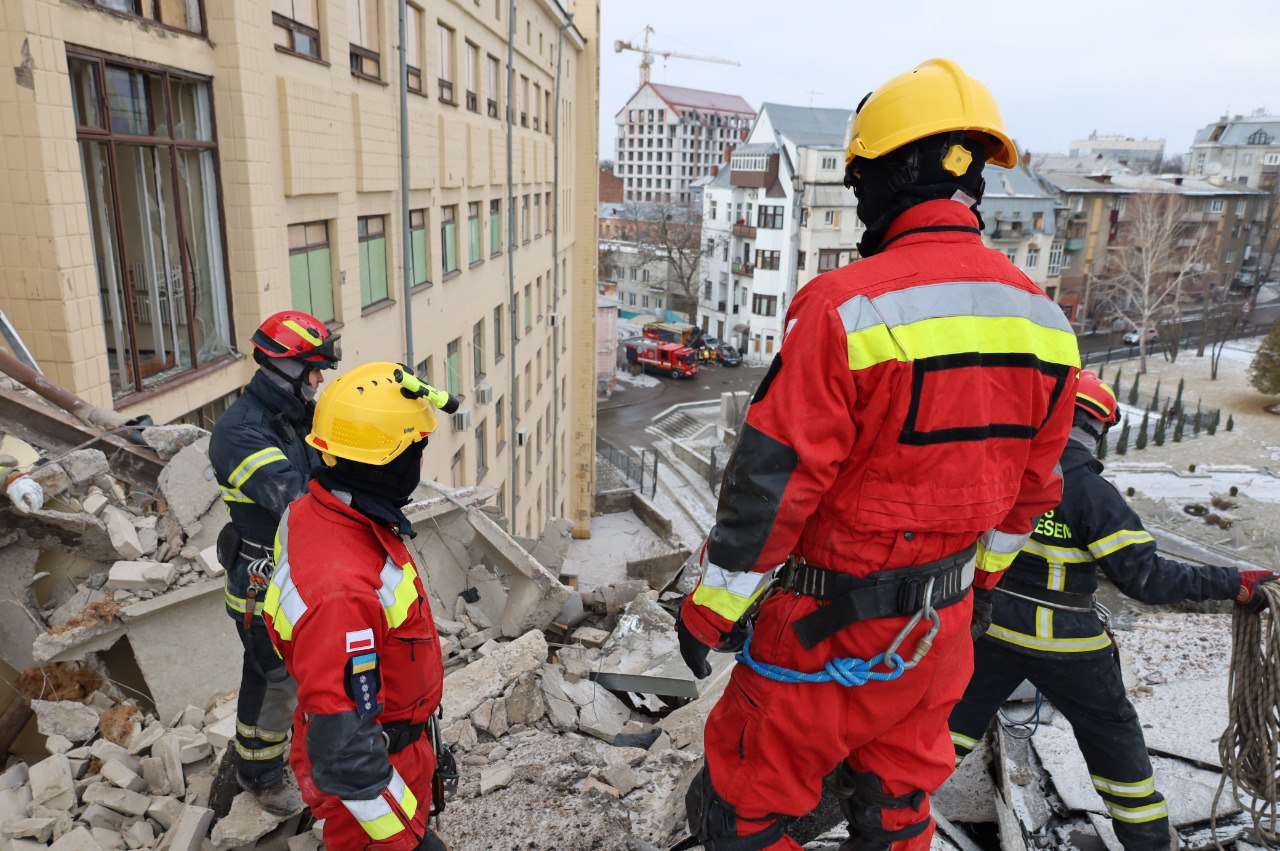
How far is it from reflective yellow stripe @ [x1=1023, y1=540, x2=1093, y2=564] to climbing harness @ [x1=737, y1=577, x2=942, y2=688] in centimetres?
149

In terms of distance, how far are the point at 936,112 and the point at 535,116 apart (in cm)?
1775

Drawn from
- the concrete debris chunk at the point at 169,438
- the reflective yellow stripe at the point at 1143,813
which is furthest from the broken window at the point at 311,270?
the reflective yellow stripe at the point at 1143,813

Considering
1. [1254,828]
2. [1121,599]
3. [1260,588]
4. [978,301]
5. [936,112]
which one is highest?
[936,112]

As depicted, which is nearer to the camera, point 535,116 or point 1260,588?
point 1260,588

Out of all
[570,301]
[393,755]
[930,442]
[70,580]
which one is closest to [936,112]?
[930,442]

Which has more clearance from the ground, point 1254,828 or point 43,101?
point 43,101

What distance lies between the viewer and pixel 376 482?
258cm

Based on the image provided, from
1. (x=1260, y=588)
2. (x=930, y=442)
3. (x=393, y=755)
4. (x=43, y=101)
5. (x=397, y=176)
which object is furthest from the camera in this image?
(x=397, y=176)

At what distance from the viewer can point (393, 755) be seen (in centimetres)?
279

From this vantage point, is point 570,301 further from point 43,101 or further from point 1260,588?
point 1260,588

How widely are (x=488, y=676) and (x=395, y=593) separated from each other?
2806 mm

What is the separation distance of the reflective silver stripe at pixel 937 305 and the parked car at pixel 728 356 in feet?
146

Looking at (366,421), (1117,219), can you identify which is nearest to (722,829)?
(366,421)

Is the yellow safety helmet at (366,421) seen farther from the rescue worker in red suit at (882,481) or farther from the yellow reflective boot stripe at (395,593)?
the rescue worker in red suit at (882,481)
